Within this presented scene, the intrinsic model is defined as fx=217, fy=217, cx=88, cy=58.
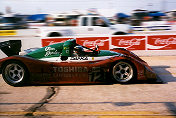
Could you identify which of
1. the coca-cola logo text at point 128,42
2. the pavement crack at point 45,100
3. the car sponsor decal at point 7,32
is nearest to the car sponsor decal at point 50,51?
the pavement crack at point 45,100

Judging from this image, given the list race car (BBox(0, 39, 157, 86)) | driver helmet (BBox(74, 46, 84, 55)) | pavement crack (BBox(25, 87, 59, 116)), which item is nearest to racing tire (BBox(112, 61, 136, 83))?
race car (BBox(0, 39, 157, 86))

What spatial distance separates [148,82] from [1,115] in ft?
13.0

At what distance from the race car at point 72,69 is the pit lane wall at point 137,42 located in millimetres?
4981

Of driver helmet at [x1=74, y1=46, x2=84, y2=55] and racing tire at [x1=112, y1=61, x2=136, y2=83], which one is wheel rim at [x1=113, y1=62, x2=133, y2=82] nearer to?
racing tire at [x1=112, y1=61, x2=136, y2=83]

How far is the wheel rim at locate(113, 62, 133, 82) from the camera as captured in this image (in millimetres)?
6059

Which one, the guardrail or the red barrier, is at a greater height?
the guardrail

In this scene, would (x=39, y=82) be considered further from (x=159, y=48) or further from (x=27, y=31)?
(x=27, y=31)

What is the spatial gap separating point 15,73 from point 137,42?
6.87 metres

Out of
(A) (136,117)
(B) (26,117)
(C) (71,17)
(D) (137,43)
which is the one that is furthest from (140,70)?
(C) (71,17)

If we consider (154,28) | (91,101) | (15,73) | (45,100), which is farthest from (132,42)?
(154,28)

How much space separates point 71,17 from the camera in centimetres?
1570

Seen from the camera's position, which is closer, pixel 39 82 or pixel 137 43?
pixel 39 82

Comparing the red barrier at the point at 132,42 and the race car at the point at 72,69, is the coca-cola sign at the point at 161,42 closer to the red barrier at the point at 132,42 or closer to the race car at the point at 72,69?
the red barrier at the point at 132,42

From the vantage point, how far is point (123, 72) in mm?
6117
